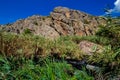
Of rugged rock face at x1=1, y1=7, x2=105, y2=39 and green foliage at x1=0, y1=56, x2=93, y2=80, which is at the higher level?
rugged rock face at x1=1, y1=7, x2=105, y2=39

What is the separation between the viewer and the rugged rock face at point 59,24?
26.1 m

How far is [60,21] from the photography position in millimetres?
29594

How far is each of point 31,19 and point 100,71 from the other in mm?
18835

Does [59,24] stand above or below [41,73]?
above

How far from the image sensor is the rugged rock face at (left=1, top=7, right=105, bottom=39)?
→ 26066 mm

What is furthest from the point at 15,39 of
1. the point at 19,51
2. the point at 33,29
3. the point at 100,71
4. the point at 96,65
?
the point at 33,29

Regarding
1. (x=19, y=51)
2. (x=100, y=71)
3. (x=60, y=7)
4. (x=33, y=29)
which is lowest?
(x=100, y=71)

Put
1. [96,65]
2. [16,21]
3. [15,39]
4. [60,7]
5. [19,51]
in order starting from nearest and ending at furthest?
[96,65]
[19,51]
[15,39]
[16,21]
[60,7]

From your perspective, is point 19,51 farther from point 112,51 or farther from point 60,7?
point 60,7

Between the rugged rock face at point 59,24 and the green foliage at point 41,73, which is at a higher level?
the rugged rock face at point 59,24

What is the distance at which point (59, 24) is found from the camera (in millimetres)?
28781

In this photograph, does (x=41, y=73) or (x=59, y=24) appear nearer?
(x=41, y=73)

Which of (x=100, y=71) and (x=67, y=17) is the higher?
(x=67, y=17)

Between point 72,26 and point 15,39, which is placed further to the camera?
point 72,26
